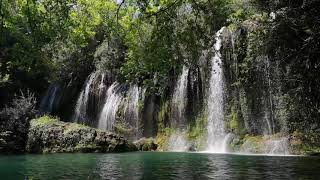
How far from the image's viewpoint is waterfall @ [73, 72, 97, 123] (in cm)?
3562

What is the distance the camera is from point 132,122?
3209 centimetres

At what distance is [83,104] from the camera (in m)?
36.1

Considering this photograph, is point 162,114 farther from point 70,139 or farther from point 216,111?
point 70,139

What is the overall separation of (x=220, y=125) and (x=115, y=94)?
10.1 meters

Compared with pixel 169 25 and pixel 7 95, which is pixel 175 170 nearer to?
pixel 169 25

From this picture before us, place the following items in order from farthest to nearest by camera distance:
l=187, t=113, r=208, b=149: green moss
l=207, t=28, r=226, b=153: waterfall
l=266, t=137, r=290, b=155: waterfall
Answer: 1. l=187, t=113, r=208, b=149: green moss
2. l=207, t=28, r=226, b=153: waterfall
3. l=266, t=137, r=290, b=155: waterfall

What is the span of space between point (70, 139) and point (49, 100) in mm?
14131

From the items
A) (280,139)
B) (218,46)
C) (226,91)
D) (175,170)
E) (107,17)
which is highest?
(107,17)

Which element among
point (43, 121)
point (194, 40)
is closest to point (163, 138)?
point (43, 121)

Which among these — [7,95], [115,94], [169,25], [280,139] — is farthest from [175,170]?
[7,95]

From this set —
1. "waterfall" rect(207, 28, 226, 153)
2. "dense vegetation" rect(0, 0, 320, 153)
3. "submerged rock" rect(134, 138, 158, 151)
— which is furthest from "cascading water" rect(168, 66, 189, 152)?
"dense vegetation" rect(0, 0, 320, 153)

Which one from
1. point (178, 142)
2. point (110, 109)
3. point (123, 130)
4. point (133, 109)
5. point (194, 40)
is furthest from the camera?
point (110, 109)

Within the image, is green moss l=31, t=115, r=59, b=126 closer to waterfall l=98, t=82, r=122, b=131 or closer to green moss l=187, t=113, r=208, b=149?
waterfall l=98, t=82, r=122, b=131

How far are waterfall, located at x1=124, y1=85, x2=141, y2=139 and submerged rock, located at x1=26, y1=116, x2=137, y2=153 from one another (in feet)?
14.3
